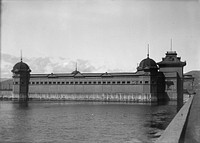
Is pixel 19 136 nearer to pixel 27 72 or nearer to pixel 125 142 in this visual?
pixel 125 142

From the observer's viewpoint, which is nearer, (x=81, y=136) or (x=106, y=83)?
(x=81, y=136)

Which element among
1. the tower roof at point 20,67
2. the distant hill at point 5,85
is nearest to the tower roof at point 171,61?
the tower roof at point 20,67

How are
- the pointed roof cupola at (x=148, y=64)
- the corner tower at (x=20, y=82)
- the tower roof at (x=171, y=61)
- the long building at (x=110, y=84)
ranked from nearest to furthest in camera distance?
the pointed roof cupola at (x=148, y=64), the long building at (x=110, y=84), the corner tower at (x=20, y=82), the tower roof at (x=171, y=61)

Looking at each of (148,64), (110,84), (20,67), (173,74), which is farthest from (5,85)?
(173,74)

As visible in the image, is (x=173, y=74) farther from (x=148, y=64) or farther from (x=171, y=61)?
(x=171, y=61)

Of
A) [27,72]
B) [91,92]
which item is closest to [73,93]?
[91,92]

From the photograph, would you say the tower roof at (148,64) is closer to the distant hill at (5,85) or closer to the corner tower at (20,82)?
the corner tower at (20,82)

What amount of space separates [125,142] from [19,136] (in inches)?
238

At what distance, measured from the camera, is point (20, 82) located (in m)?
63.9

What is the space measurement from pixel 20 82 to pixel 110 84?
20661 mm

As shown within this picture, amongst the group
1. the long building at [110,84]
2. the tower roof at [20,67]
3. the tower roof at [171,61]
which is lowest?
the long building at [110,84]

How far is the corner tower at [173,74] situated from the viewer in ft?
191

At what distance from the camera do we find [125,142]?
45.2ft

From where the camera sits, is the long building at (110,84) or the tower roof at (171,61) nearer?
the long building at (110,84)
